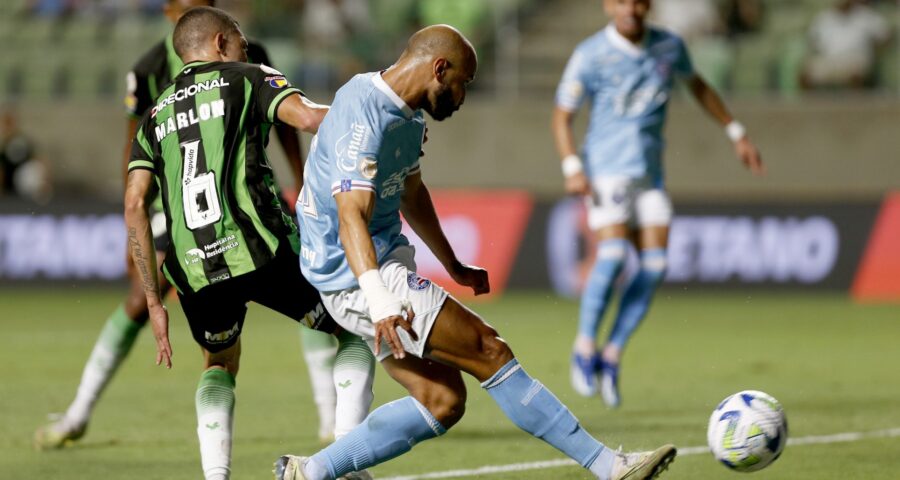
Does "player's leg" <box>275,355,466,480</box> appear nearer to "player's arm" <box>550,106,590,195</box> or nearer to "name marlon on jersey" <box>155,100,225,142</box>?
"name marlon on jersey" <box>155,100,225,142</box>

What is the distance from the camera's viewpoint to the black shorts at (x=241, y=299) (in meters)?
5.46

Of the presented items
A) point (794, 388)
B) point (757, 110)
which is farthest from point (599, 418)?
point (757, 110)

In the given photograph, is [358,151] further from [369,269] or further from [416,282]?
[416,282]

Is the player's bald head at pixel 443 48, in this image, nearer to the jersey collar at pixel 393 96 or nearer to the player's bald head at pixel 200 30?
the jersey collar at pixel 393 96

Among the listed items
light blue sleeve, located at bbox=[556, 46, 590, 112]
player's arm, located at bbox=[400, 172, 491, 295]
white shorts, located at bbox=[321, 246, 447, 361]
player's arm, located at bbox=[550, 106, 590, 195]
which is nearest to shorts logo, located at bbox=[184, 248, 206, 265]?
white shorts, located at bbox=[321, 246, 447, 361]

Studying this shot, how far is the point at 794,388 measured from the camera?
9125 millimetres

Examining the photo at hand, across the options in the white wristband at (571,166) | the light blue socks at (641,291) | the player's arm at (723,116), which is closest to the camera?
the white wristband at (571,166)

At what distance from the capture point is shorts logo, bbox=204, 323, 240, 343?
556cm

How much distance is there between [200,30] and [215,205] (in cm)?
73

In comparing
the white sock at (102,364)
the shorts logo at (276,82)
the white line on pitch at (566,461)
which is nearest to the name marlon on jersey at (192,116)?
the shorts logo at (276,82)

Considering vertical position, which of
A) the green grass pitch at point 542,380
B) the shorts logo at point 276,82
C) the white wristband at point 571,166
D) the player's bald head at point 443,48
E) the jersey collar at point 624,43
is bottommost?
the green grass pitch at point 542,380

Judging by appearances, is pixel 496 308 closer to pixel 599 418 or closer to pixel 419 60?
pixel 599 418

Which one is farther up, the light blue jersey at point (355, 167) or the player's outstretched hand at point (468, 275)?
the light blue jersey at point (355, 167)

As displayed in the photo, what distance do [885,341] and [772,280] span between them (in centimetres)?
362
